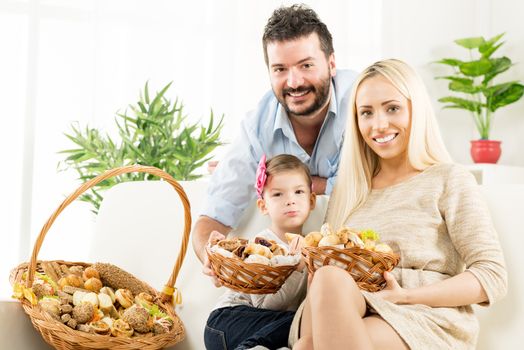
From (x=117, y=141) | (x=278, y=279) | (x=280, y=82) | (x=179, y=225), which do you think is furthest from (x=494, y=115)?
(x=278, y=279)

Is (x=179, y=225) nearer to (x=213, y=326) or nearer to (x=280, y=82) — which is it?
(x=213, y=326)

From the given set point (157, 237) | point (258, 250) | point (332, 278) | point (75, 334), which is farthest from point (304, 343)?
point (157, 237)

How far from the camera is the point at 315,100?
8.07 feet

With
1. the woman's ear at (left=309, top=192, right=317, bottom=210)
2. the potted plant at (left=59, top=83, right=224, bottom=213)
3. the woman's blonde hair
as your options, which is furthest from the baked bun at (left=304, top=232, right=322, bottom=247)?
the potted plant at (left=59, top=83, right=224, bottom=213)

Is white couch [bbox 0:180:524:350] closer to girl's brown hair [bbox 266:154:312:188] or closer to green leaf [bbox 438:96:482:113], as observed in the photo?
girl's brown hair [bbox 266:154:312:188]

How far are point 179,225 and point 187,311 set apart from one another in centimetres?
30

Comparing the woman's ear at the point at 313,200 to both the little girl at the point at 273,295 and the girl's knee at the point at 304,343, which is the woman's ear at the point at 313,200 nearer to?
the little girl at the point at 273,295

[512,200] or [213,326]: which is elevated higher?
[512,200]

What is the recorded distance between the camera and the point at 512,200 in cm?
183

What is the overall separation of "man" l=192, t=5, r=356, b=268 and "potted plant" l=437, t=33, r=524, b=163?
99.5 inches

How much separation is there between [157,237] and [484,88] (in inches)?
125

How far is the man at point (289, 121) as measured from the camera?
2.31m

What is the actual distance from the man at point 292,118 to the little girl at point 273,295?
0.21m

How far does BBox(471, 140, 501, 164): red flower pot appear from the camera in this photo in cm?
476
